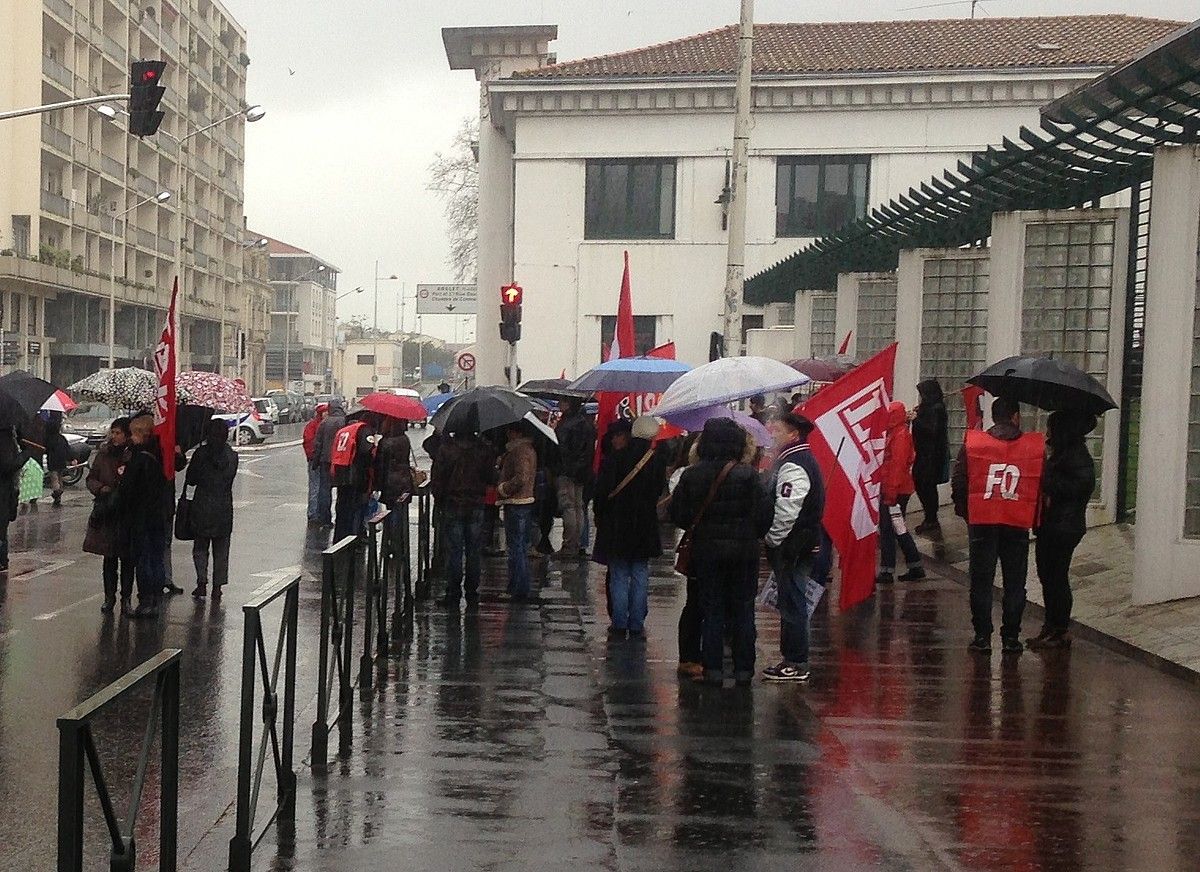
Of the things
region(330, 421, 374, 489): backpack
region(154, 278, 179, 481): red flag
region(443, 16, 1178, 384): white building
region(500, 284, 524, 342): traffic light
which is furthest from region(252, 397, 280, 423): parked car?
region(154, 278, 179, 481): red flag

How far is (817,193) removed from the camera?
124 feet

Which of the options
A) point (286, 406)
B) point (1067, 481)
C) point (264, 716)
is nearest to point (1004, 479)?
point (1067, 481)

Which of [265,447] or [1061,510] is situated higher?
[1061,510]

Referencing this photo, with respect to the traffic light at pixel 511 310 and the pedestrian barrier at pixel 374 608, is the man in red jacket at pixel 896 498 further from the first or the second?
the traffic light at pixel 511 310

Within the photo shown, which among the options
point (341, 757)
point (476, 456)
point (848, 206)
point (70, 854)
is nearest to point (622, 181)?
point (848, 206)

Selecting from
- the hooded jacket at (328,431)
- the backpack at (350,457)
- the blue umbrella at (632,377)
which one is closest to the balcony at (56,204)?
the hooded jacket at (328,431)

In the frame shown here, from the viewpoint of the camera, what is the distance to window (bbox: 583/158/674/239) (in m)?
37.9

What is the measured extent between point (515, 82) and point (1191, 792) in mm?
32590

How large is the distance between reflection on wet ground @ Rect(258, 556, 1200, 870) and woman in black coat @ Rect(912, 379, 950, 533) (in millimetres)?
4930

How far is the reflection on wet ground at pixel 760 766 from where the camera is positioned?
614cm

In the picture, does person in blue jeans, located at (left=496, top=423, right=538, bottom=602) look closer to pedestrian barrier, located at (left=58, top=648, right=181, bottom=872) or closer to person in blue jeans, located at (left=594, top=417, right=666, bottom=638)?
person in blue jeans, located at (left=594, top=417, right=666, bottom=638)

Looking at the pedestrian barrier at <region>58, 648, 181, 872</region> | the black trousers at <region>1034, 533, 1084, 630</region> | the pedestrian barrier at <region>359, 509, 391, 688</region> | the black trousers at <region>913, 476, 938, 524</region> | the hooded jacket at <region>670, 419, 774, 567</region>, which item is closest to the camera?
the pedestrian barrier at <region>58, 648, 181, 872</region>

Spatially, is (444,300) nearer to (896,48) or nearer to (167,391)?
(896,48)

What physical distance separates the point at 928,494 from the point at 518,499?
550 cm
